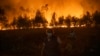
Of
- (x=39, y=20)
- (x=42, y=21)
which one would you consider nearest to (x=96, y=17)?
(x=42, y=21)

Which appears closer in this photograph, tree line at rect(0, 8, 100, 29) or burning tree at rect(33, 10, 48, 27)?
tree line at rect(0, 8, 100, 29)

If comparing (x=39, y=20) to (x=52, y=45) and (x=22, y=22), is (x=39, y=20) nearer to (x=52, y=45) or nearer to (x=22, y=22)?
(x=22, y=22)

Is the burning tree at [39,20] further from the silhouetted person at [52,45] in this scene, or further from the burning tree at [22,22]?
the silhouetted person at [52,45]

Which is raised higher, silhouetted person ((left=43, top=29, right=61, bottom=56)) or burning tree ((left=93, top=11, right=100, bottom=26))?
burning tree ((left=93, top=11, right=100, bottom=26))

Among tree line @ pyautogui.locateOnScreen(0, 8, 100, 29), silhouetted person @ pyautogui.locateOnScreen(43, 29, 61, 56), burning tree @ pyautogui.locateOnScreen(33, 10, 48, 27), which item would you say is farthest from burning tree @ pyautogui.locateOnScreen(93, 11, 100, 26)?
silhouetted person @ pyautogui.locateOnScreen(43, 29, 61, 56)

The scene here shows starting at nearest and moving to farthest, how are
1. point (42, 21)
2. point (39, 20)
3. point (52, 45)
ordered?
1. point (52, 45)
2. point (42, 21)
3. point (39, 20)

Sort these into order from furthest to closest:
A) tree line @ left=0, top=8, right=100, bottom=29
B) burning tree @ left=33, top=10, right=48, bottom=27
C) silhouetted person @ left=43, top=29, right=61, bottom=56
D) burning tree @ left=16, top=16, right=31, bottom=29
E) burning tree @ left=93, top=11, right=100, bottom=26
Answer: burning tree @ left=33, top=10, right=48, bottom=27 < burning tree @ left=16, top=16, right=31, bottom=29 < tree line @ left=0, top=8, right=100, bottom=29 < burning tree @ left=93, top=11, right=100, bottom=26 < silhouetted person @ left=43, top=29, right=61, bottom=56

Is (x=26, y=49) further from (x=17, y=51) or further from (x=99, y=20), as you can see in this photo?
(x=99, y=20)

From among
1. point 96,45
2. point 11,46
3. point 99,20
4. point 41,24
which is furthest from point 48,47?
point 41,24

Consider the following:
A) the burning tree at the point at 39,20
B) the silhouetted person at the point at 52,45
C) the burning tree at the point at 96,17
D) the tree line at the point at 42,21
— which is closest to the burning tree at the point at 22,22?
the tree line at the point at 42,21

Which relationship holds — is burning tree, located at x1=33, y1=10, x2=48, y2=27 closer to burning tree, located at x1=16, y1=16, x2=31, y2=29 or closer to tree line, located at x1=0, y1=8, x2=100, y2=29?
tree line, located at x1=0, y1=8, x2=100, y2=29

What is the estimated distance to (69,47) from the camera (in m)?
23.4

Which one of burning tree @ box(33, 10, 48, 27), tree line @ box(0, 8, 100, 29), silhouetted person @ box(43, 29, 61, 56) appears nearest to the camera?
silhouetted person @ box(43, 29, 61, 56)

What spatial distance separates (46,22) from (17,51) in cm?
5849
